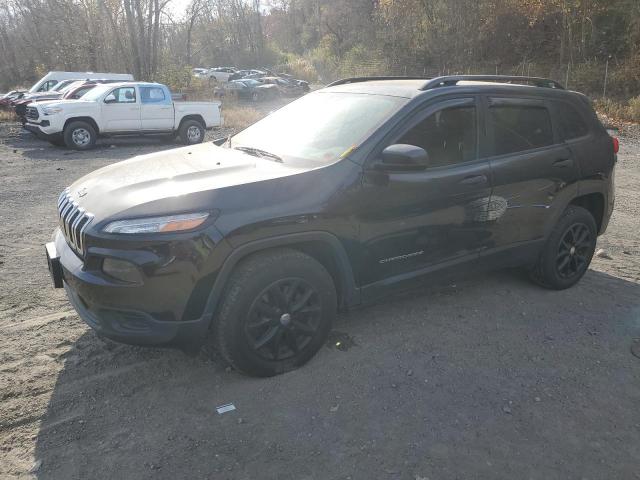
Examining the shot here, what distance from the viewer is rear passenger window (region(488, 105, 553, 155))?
3.95m

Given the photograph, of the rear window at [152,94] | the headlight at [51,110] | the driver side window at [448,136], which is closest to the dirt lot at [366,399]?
the driver side window at [448,136]

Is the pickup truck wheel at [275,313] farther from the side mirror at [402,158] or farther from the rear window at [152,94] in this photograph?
the rear window at [152,94]

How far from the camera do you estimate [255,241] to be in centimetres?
296

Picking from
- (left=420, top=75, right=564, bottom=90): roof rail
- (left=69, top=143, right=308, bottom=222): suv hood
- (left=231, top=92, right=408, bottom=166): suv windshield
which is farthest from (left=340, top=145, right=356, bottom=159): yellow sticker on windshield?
(left=420, top=75, right=564, bottom=90): roof rail

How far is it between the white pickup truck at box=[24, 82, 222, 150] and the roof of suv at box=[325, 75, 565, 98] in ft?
34.7

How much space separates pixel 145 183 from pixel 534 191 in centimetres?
291

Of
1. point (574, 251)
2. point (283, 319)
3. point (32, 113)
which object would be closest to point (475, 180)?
point (574, 251)

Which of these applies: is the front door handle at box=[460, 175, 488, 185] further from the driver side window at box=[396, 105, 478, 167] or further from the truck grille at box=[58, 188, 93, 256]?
the truck grille at box=[58, 188, 93, 256]

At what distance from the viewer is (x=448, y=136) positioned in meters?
3.73

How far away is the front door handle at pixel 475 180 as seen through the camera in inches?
147

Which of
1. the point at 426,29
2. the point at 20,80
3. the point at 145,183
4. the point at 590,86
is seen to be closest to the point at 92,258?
the point at 145,183

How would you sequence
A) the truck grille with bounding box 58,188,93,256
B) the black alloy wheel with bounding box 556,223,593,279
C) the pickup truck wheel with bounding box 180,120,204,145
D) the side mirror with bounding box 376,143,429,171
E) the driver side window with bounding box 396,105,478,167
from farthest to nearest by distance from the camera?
the pickup truck wheel with bounding box 180,120,204,145
the black alloy wheel with bounding box 556,223,593,279
the driver side window with bounding box 396,105,478,167
the side mirror with bounding box 376,143,429,171
the truck grille with bounding box 58,188,93,256

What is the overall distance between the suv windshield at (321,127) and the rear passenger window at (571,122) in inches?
65.8

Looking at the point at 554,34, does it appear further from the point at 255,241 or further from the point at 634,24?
the point at 255,241
